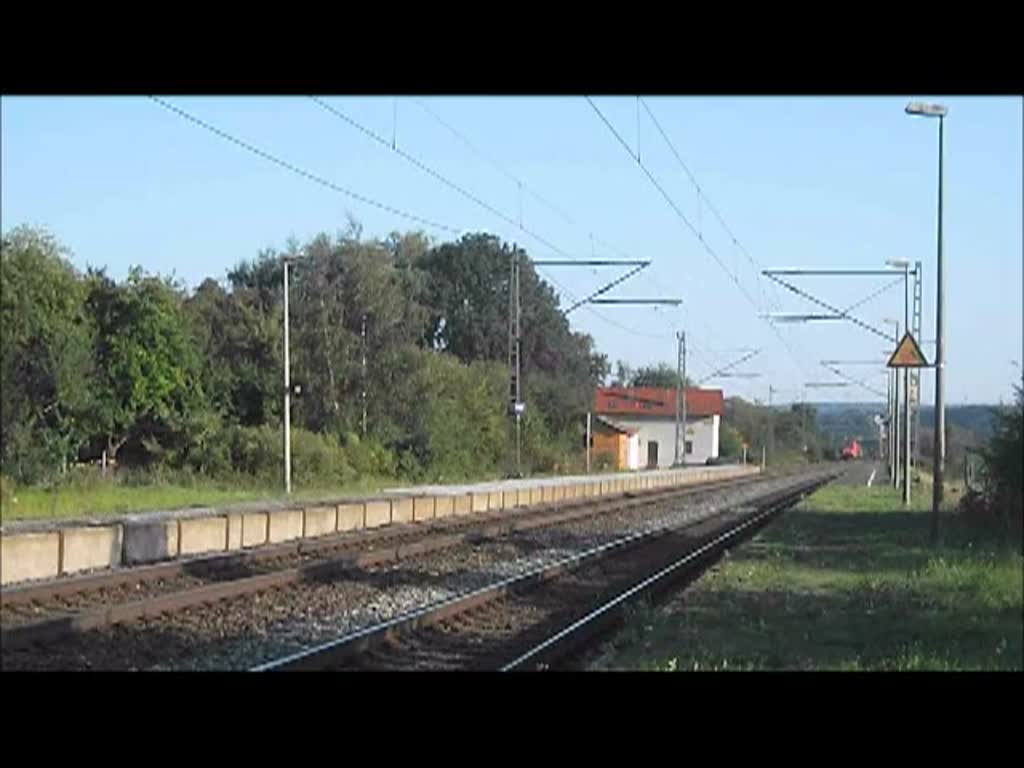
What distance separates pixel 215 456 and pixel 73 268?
11.4m

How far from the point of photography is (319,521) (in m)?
32.0

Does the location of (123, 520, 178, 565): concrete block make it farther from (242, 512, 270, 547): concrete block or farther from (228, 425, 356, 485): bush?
(228, 425, 356, 485): bush

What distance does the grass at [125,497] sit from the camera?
14.8m

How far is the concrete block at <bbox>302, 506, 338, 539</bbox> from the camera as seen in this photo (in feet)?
102

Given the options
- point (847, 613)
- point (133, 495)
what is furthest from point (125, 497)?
point (847, 613)

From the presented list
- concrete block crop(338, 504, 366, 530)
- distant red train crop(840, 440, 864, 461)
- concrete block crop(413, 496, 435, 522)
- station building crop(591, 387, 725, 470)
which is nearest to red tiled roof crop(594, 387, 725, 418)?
station building crop(591, 387, 725, 470)

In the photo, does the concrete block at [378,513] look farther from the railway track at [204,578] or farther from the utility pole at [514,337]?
the utility pole at [514,337]

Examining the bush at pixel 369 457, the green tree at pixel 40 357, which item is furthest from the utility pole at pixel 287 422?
the green tree at pixel 40 357

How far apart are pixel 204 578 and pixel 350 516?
37.5 ft
